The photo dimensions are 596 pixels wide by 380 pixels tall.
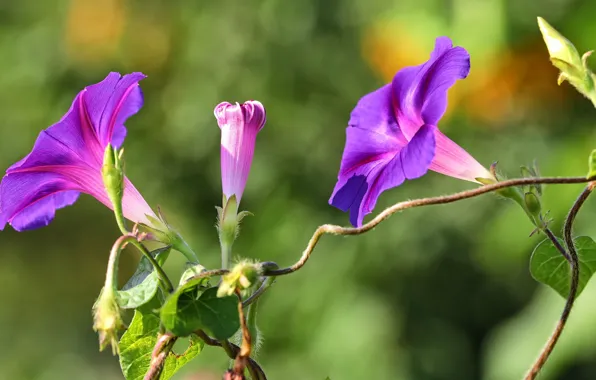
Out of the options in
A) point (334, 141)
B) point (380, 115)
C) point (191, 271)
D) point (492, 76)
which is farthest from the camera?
point (334, 141)

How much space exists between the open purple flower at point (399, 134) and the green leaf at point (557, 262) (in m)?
0.09

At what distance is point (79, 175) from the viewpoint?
0.98 m

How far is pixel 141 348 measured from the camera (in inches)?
36.9

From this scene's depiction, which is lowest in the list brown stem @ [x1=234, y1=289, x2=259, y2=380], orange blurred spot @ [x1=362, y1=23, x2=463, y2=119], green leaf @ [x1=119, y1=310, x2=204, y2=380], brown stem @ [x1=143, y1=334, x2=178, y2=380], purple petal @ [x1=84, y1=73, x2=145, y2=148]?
orange blurred spot @ [x1=362, y1=23, x2=463, y2=119]

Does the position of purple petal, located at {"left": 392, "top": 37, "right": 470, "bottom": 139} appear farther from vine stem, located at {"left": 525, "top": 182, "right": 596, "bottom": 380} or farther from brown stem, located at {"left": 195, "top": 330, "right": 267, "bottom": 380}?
brown stem, located at {"left": 195, "top": 330, "right": 267, "bottom": 380}

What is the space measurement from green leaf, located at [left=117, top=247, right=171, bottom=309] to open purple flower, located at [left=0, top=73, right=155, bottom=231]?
124 millimetres

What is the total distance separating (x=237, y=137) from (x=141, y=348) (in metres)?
0.24

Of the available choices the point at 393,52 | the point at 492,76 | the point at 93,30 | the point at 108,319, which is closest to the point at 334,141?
the point at 393,52

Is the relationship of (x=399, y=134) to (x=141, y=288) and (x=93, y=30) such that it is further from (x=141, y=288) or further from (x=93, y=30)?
(x=93, y=30)

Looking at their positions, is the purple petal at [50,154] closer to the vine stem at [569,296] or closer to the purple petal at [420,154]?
the purple petal at [420,154]

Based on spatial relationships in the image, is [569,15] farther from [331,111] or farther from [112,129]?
[112,129]

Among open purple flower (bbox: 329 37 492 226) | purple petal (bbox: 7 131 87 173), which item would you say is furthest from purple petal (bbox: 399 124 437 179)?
purple petal (bbox: 7 131 87 173)

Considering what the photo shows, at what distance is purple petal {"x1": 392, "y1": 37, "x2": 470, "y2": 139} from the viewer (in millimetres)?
853

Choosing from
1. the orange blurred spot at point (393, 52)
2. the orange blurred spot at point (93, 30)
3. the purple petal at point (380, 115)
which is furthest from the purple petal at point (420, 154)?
the orange blurred spot at point (93, 30)
